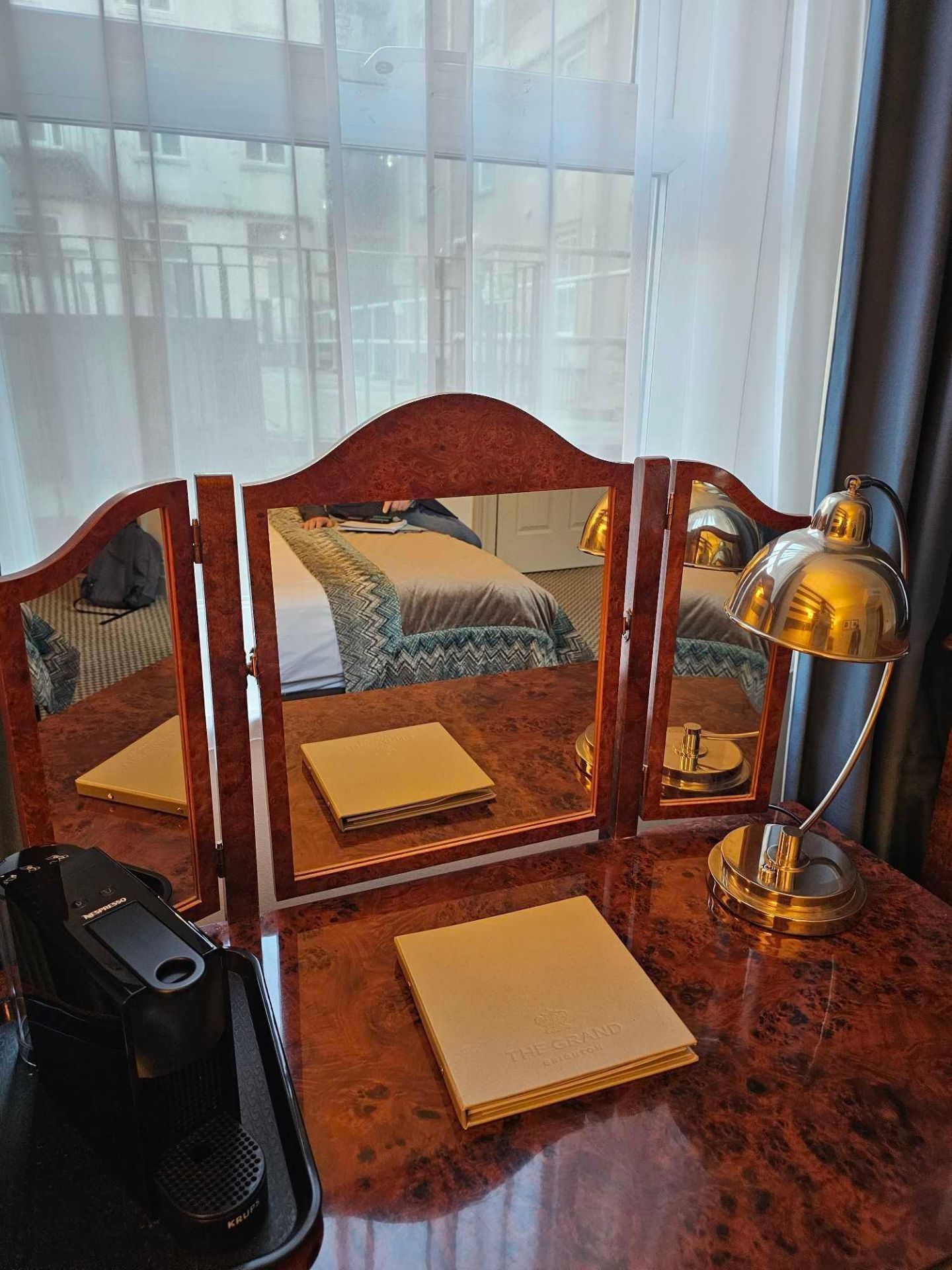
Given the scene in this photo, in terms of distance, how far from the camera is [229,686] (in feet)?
2.91

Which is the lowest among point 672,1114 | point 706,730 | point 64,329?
point 672,1114

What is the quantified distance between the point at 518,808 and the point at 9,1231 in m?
0.63

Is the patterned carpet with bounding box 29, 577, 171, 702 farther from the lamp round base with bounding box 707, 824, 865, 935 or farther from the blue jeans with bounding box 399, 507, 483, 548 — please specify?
the lamp round base with bounding box 707, 824, 865, 935

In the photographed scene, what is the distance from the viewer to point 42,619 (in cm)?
76

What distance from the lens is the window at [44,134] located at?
1.01 meters

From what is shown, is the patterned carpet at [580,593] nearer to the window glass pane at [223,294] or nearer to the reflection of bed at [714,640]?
the reflection of bed at [714,640]

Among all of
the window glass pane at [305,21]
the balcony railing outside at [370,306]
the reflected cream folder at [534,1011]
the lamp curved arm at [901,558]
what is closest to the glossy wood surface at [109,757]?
the reflected cream folder at [534,1011]

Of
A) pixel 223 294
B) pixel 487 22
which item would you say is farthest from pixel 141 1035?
pixel 487 22

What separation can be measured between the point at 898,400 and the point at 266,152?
3.14 feet

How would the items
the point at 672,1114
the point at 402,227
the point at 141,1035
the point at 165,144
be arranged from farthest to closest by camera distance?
1. the point at 402,227
2. the point at 165,144
3. the point at 672,1114
4. the point at 141,1035

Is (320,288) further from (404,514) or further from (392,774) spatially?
(392,774)

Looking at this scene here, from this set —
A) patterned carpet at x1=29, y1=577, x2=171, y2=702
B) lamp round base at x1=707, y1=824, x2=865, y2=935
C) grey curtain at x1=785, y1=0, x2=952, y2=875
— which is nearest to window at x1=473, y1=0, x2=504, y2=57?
grey curtain at x1=785, y1=0, x2=952, y2=875

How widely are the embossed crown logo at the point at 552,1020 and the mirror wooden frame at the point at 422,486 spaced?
0.85 feet

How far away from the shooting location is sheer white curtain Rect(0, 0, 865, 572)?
3.43 ft
